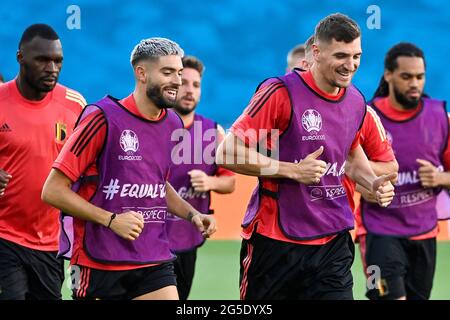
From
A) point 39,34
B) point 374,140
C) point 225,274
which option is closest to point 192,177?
point 39,34

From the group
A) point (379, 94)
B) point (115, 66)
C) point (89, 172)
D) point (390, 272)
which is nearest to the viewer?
point (89, 172)

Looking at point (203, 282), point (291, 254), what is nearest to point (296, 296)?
point (291, 254)

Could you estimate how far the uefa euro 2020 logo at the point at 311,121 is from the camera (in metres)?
6.65

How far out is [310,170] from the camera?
6.42 metres

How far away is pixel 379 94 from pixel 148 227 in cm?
333

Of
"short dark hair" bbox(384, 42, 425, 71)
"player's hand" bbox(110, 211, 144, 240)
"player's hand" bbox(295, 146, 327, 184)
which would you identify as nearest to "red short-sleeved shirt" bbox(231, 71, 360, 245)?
"player's hand" bbox(295, 146, 327, 184)

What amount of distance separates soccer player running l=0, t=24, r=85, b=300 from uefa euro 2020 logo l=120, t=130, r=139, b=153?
1.21 meters

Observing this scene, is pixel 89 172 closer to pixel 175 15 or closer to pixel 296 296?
pixel 296 296

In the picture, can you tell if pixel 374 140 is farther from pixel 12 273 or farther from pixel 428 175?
pixel 12 273

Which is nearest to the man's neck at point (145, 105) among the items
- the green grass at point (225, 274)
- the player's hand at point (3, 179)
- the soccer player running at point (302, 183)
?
the soccer player running at point (302, 183)

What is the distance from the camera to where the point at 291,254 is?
6.66 meters

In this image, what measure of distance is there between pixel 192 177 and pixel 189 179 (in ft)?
0.28

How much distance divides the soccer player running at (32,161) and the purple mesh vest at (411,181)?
252 centimetres

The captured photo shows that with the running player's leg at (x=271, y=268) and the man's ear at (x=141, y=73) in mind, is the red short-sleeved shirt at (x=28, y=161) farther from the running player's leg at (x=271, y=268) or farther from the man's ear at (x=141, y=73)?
the running player's leg at (x=271, y=268)
